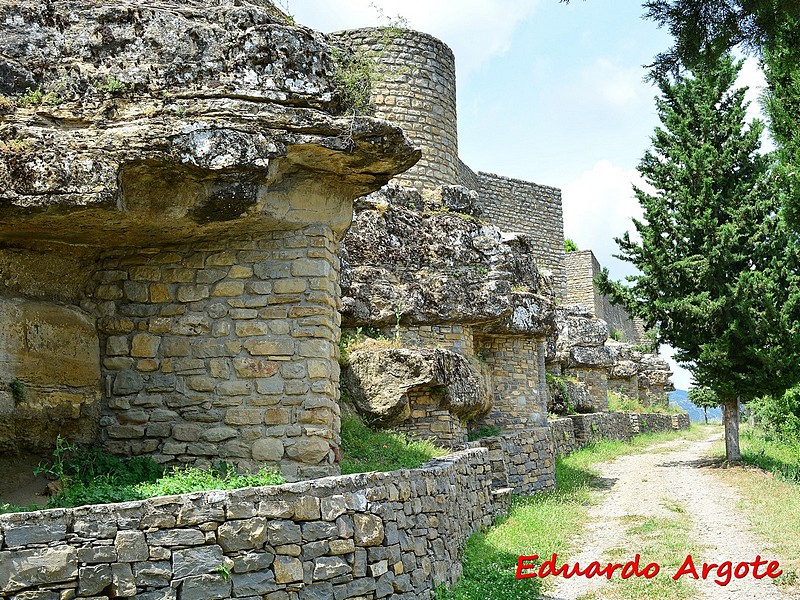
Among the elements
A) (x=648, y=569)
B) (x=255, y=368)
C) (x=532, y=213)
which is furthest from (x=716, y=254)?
(x=255, y=368)

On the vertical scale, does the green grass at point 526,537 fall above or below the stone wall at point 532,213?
below

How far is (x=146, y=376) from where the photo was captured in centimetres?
766

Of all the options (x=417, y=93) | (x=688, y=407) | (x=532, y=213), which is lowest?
(x=688, y=407)

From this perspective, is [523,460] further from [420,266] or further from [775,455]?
[775,455]

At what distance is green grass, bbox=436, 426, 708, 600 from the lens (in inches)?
319

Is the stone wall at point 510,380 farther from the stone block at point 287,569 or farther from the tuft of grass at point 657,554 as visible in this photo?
the stone block at point 287,569

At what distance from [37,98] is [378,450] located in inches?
205

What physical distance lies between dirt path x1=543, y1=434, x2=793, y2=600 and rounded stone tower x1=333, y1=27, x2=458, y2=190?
23.1ft

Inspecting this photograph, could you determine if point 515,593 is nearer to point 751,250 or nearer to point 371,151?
point 371,151

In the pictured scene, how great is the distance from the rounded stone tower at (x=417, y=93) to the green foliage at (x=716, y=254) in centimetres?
442

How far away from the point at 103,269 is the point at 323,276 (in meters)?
2.13

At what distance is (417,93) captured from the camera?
16.4 metres

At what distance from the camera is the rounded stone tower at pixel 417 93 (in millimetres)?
16109

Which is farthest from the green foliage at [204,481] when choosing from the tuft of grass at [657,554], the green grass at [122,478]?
the tuft of grass at [657,554]
